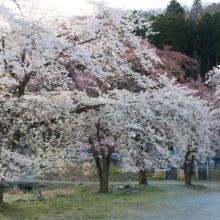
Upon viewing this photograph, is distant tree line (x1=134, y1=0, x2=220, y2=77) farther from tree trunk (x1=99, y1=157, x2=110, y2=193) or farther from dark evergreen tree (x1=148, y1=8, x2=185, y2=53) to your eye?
tree trunk (x1=99, y1=157, x2=110, y2=193)

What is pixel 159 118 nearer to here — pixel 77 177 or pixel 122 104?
pixel 122 104

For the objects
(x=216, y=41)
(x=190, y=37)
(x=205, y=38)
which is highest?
(x=190, y=37)

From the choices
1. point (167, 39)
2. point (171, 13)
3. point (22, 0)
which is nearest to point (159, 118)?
point (22, 0)

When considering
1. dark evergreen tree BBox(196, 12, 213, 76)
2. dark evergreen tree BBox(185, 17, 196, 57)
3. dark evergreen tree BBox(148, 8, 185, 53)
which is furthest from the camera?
dark evergreen tree BBox(185, 17, 196, 57)

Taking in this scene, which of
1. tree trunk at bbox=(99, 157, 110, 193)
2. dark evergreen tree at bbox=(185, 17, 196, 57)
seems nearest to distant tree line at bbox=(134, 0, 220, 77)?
dark evergreen tree at bbox=(185, 17, 196, 57)

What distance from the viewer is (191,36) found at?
4116 centimetres

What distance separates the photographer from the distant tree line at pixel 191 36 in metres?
38.5

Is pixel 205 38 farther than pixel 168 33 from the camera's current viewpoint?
Yes

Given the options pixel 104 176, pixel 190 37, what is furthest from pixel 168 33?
pixel 104 176

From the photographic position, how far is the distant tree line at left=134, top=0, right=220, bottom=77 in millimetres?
38469

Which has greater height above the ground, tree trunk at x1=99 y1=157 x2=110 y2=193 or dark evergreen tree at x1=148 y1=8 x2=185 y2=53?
dark evergreen tree at x1=148 y1=8 x2=185 y2=53

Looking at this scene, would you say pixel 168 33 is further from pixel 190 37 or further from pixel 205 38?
pixel 205 38

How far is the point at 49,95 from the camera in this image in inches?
443

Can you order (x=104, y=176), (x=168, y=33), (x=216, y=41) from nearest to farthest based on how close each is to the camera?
(x=104, y=176) < (x=168, y=33) < (x=216, y=41)
